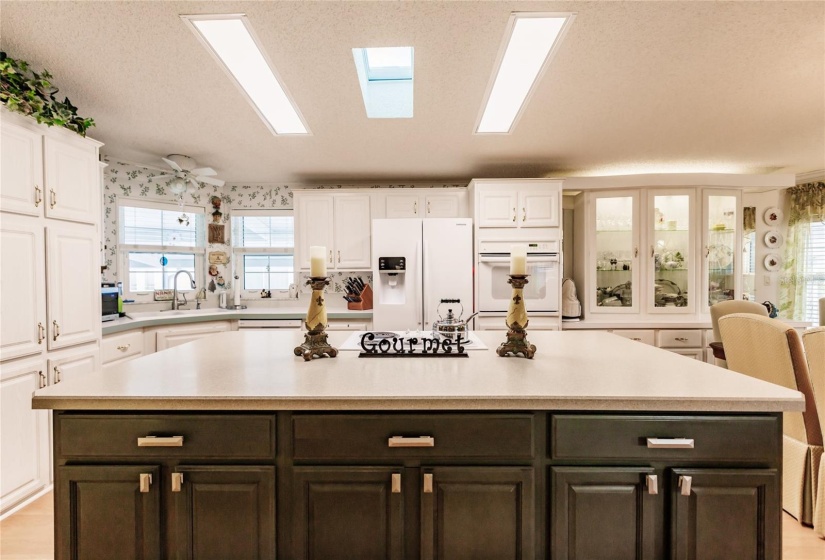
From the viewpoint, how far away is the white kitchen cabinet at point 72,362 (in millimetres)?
2205

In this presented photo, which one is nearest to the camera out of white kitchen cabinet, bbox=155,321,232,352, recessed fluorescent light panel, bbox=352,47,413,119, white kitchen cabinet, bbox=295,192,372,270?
recessed fluorescent light panel, bbox=352,47,413,119

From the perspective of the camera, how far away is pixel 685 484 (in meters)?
1.06

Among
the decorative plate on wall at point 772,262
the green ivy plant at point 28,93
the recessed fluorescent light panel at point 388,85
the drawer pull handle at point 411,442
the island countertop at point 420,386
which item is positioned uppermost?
the recessed fluorescent light panel at point 388,85

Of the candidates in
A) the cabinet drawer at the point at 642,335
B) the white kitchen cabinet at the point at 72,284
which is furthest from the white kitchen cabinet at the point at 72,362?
the cabinet drawer at the point at 642,335

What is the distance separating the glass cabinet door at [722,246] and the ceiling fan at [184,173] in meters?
5.12

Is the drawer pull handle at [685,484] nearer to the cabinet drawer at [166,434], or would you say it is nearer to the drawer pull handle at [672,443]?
the drawer pull handle at [672,443]

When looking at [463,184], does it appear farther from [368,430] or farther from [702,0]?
[368,430]

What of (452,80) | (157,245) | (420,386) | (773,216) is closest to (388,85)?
(452,80)

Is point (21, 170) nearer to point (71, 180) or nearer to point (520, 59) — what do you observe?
point (71, 180)

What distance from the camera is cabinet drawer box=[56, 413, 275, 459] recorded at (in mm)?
1100

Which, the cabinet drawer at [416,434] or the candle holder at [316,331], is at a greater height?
the candle holder at [316,331]

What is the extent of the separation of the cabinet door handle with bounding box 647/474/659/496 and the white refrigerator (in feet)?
8.82

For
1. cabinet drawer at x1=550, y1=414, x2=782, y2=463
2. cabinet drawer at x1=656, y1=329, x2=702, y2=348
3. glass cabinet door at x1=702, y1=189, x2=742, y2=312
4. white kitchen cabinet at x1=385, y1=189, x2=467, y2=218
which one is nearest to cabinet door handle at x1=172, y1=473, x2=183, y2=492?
cabinet drawer at x1=550, y1=414, x2=782, y2=463

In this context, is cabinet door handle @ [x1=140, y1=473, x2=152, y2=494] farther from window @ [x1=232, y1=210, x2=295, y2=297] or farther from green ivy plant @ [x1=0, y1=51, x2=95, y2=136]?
window @ [x1=232, y1=210, x2=295, y2=297]
